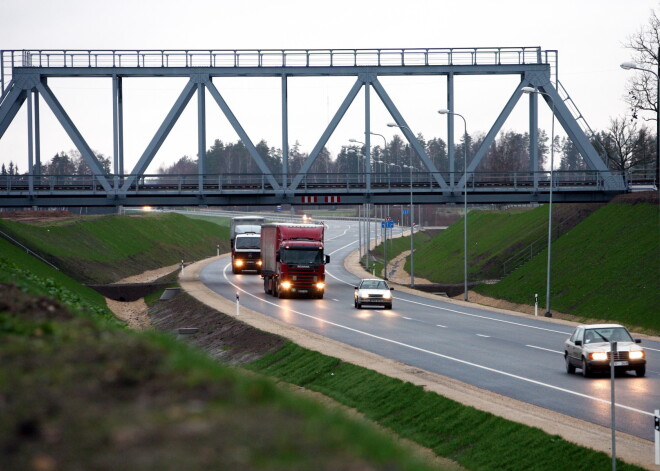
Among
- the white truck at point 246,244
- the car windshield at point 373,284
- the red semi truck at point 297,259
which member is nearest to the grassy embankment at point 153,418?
the car windshield at point 373,284

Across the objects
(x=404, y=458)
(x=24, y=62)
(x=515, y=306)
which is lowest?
(x=515, y=306)

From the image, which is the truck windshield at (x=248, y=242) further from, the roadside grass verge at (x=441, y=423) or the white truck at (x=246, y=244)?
the roadside grass verge at (x=441, y=423)

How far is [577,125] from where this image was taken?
60.5 meters

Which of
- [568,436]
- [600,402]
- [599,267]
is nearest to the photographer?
[568,436]

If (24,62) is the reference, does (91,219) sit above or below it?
below

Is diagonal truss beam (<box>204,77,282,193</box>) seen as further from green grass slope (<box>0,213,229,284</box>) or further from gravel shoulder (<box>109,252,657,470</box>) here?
green grass slope (<box>0,213,229,284</box>)

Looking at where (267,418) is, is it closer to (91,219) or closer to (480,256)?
(480,256)

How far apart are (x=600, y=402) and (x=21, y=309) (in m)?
15.2

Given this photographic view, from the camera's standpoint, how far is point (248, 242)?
80.7m

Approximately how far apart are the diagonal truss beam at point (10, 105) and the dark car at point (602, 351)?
4183 cm

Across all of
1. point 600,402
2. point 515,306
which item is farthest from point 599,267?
point 600,402

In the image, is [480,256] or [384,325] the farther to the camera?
[480,256]

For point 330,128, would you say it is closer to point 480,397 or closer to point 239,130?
point 239,130

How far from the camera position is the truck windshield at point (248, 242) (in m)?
80.5
